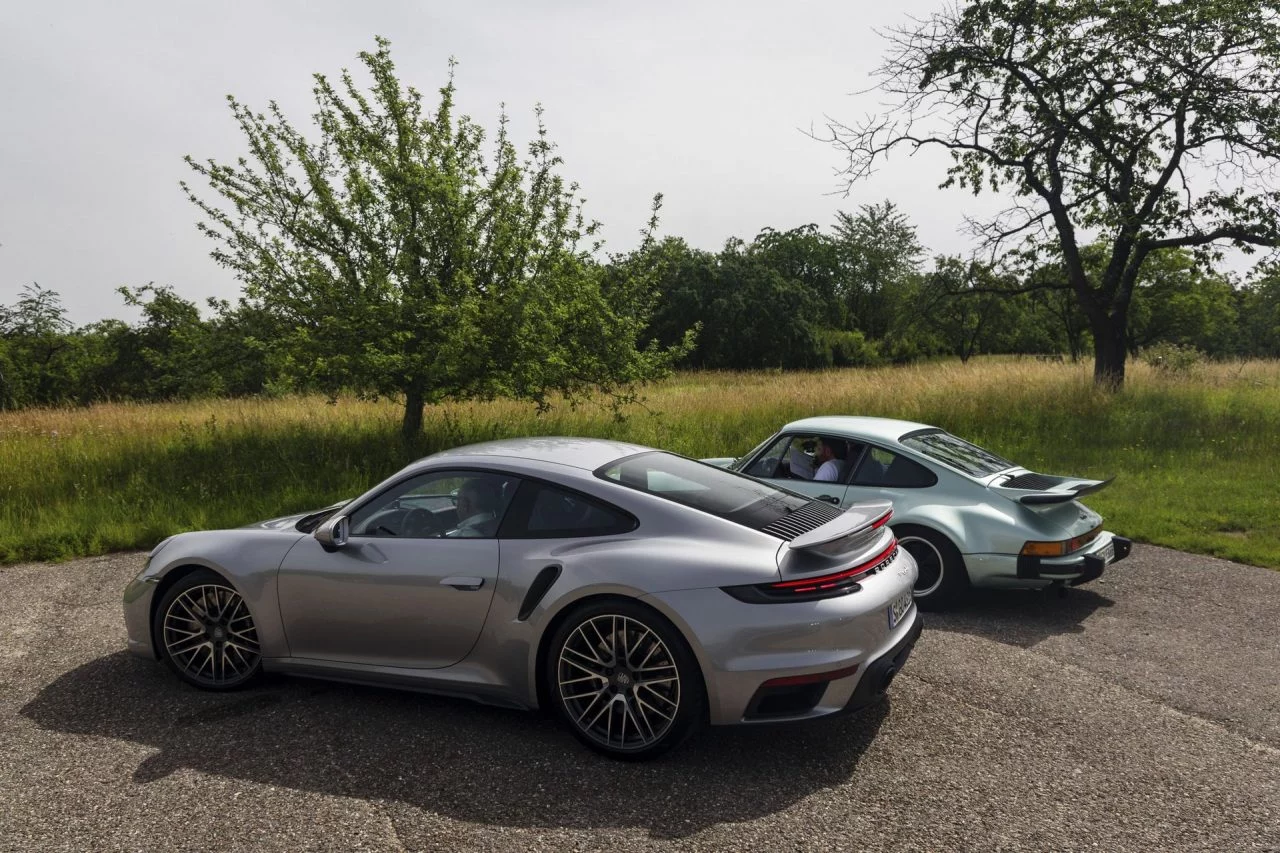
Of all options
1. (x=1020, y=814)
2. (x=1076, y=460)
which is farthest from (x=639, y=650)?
(x=1076, y=460)

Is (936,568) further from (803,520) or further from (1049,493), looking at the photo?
(803,520)

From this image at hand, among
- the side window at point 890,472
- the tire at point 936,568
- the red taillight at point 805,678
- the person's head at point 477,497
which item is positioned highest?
the person's head at point 477,497

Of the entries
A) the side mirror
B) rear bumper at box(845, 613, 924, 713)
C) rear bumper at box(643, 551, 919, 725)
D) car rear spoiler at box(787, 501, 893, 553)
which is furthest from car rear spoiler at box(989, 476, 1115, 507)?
the side mirror

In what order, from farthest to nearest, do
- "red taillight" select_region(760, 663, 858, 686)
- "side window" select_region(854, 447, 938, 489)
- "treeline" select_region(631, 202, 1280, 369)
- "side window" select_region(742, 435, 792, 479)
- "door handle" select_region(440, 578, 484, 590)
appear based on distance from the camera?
"treeline" select_region(631, 202, 1280, 369) < "side window" select_region(742, 435, 792, 479) < "side window" select_region(854, 447, 938, 489) < "door handle" select_region(440, 578, 484, 590) < "red taillight" select_region(760, 663, 858, 686)

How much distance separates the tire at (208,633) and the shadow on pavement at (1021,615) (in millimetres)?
4236

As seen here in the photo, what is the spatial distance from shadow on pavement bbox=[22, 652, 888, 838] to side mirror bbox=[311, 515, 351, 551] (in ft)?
2.82

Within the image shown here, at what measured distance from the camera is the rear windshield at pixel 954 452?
23.1 feet

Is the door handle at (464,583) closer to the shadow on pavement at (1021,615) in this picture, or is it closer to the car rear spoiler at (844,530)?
the car rear spoiler at (844,530)

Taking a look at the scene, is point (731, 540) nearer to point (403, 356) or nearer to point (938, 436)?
point (938, 436)

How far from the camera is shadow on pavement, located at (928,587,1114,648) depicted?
20.0 feet

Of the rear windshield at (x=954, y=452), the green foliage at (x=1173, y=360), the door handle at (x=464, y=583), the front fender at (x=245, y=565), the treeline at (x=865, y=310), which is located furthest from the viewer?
the treeline at (x=865, y=310)

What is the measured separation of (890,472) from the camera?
276 inches

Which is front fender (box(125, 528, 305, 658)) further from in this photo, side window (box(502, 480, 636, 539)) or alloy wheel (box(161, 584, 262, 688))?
side window (box(502, 480, 636, 539))

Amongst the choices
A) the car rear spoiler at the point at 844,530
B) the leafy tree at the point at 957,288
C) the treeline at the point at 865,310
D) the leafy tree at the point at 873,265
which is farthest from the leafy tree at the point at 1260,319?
the car rear spoiler at the point at 844,530
